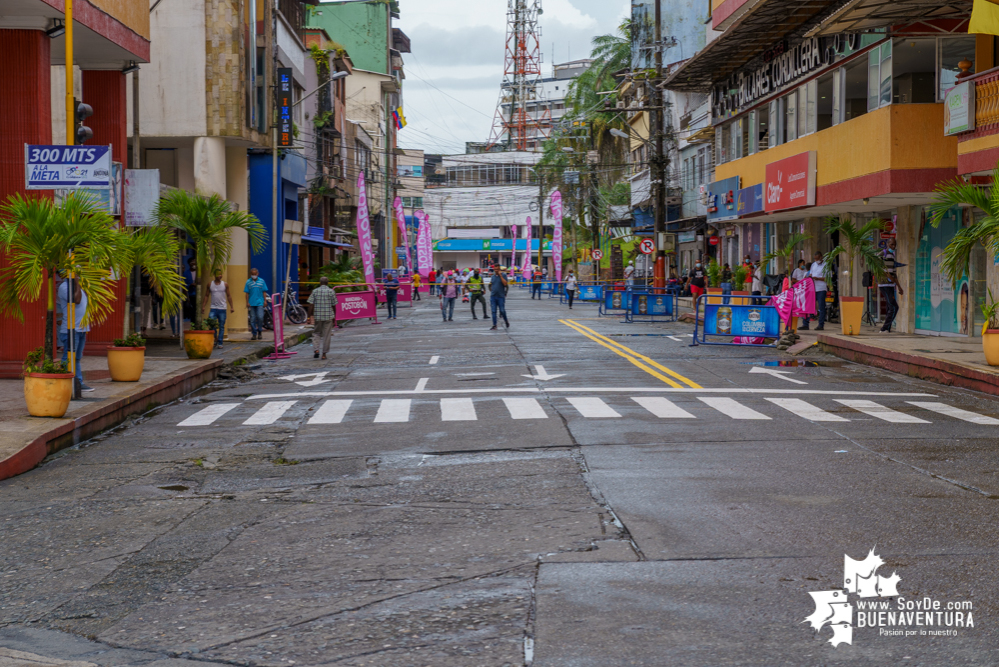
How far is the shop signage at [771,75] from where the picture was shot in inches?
1234

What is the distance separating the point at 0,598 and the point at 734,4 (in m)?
33.6

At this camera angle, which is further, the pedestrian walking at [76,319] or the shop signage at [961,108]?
the shop signage at [961,108]

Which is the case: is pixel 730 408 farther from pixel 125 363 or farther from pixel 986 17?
pixel 986 17

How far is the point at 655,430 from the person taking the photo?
39.9 feet

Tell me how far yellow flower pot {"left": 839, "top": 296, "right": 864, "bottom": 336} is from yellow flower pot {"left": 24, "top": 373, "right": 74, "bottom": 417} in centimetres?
1843

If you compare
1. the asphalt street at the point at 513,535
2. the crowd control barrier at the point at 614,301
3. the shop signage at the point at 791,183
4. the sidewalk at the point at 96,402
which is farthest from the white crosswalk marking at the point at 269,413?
the crowd control barrier at the point at 614,301

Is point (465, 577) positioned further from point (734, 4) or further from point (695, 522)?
point (734, 4)

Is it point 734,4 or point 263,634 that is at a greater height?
point 734,4

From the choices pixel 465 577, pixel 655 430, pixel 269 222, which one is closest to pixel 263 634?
pixel 465 577

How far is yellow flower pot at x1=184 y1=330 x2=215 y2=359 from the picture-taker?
21.1 meters

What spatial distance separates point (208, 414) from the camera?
1488cm

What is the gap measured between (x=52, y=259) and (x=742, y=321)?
16.0m

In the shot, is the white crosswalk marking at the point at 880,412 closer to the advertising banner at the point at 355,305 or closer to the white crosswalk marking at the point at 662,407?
the white crosswalk marking at the point at 662,407

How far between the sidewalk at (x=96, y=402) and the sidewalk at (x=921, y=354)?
1284 centimetres
